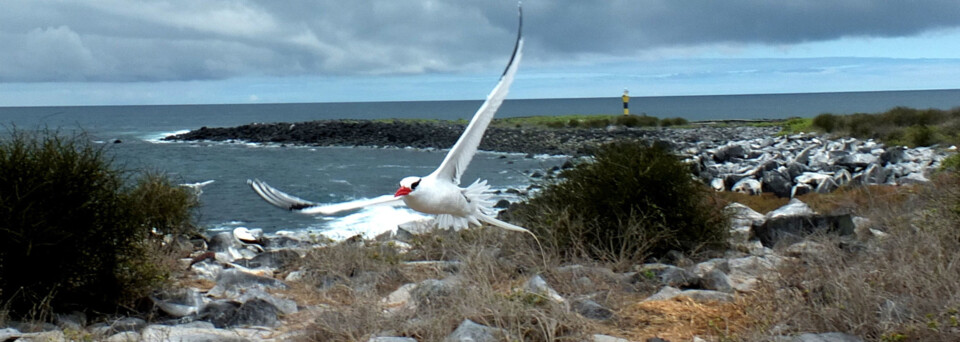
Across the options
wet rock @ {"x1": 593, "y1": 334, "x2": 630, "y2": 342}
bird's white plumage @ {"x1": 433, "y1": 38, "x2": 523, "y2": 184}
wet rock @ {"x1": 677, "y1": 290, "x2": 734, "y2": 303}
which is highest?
bird's white plumage @ {"x1": 433, "y1": 38, "x2": 523, "y2": 184}

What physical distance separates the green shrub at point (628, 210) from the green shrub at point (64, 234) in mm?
3840

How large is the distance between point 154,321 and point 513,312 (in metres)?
3.00

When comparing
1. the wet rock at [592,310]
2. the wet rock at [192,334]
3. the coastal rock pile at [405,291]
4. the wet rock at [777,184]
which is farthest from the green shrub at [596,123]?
the wet rock at [192,334]

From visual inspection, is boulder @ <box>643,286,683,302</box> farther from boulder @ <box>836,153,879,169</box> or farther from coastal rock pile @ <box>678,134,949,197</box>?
boulder @ <box>836,153,879,169</box>

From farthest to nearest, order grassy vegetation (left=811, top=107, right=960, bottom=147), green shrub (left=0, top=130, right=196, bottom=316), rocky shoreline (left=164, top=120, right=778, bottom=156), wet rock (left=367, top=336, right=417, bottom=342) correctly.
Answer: rocky shoreline (left=164, top=120, right=778, bottom=156) → grassy vegetation (left=811, top=107, right=960, bottom=147) → green shrub (left=0, top=130, right=196, bottom=316) → wet rock (left=367, top=336, right=417, bottom=342)

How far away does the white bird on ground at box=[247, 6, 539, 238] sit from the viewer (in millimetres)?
5984

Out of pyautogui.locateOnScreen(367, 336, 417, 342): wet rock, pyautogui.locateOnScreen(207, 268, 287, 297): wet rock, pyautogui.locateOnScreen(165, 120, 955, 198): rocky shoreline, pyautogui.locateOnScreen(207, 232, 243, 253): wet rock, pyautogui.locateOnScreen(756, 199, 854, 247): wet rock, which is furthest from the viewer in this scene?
pyautogui.locateOnScreen(165, 120, 955, 198): rocky shoreline

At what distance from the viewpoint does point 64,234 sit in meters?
6.64

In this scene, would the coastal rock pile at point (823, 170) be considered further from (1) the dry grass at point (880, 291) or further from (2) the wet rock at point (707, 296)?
(2) the wet rock at point (707, 296)

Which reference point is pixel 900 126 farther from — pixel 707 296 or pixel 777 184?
pixel 707 296

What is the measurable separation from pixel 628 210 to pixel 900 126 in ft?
81.5

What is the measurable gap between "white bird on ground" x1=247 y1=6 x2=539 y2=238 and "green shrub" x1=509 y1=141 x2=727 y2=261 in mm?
1246

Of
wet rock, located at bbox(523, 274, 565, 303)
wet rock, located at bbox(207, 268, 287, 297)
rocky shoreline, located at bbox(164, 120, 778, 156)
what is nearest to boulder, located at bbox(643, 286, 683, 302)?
wet rock, located at bbox(523, 274, 565, 303)

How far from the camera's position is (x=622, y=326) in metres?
6.14
